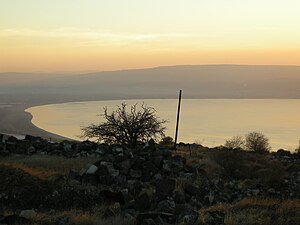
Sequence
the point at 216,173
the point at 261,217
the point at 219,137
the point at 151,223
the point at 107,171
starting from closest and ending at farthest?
1. the point at 151,223
2. the point at 261,217
3. the point at 107,171
4. the point at 216,173
5. the point at 219,137

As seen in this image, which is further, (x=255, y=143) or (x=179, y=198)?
(x=255, y=143)

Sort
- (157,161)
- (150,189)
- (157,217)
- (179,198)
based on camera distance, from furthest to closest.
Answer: (157,161)
(150,189)
(179,198)
(157,217)

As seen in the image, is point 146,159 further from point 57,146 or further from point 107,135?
point 107,135

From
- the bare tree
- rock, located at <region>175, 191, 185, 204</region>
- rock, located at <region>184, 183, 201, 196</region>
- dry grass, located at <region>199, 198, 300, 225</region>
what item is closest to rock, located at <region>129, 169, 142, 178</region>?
rock, located at <region>184, 183, 201, 196</region>

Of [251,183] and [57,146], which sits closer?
[251,183]

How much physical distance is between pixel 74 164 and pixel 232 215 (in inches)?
384

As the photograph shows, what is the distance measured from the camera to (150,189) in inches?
520

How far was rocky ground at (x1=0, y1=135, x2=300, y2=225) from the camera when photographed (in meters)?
8.77

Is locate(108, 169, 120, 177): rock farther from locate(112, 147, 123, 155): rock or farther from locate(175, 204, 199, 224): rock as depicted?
locate(175, 204, 199, 224): rock

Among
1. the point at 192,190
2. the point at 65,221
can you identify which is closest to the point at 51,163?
the point at 192,190

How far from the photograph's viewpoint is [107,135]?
27.0 m

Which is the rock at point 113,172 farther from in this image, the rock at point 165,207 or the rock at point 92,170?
the rock at point 165,207

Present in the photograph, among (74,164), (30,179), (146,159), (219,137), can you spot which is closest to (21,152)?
(74,164)

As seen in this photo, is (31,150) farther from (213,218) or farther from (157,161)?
(213,218)
